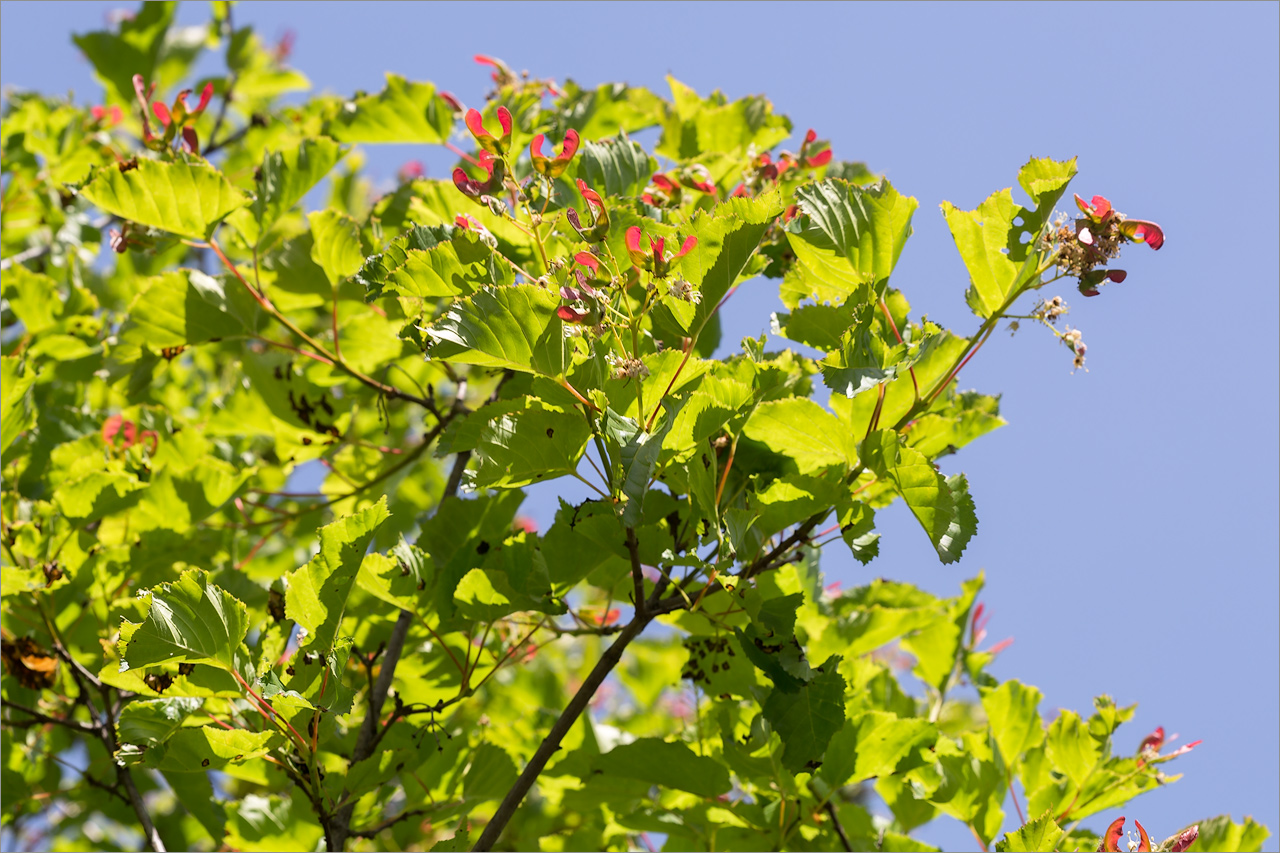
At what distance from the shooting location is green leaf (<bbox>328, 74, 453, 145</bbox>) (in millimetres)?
2361

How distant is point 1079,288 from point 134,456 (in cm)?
212

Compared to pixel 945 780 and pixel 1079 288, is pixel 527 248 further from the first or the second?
pixel 945 780

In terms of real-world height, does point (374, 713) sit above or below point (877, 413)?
below

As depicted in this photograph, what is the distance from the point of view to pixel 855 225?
1.49 m

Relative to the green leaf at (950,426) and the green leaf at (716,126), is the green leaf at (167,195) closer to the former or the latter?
the green leaf at (716,126)

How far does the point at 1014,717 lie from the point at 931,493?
106cm

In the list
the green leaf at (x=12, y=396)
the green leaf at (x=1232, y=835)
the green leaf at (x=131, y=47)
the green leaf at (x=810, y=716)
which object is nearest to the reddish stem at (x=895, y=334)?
the green leaf at (x=810, y=716)

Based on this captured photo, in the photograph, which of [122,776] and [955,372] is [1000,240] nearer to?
[955,372]

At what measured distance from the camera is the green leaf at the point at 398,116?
2.36m

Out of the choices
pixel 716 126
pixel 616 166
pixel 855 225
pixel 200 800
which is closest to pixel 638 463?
pixel 855 225

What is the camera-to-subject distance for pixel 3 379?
201cm

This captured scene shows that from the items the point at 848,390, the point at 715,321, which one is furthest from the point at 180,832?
the point at 848,390

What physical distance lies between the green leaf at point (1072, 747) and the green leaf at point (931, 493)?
0.88m

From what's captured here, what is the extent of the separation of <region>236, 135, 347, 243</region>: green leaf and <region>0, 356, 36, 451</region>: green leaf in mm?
543
